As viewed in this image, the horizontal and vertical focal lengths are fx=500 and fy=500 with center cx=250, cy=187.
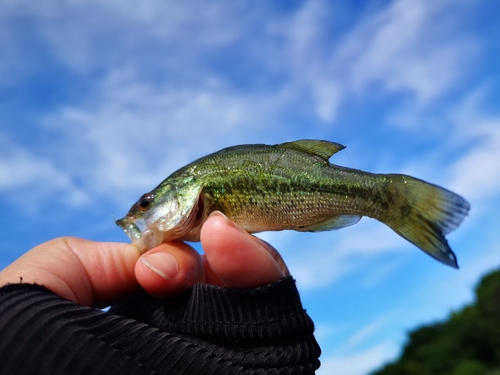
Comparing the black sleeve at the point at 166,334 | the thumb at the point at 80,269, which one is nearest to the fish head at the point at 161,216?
the thumb at the point at 80,269

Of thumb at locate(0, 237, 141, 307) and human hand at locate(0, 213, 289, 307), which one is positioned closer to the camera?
human hand at locate(0, 213, 289, 307)

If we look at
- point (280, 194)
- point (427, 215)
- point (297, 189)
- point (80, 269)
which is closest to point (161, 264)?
point (80, 269)

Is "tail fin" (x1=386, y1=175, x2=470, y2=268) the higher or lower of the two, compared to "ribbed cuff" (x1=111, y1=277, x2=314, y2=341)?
higher

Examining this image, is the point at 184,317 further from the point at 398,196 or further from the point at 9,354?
the point at 398,196

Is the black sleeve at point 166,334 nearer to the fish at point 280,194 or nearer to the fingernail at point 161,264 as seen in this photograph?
the fingernail at point 161,264

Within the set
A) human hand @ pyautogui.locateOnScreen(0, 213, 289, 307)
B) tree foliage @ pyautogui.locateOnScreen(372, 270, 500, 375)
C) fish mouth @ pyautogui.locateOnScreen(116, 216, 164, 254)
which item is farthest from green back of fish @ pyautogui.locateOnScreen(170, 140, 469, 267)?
tree foliage @ pyautogui.locateOnScreen(372, 270, 500, 375)

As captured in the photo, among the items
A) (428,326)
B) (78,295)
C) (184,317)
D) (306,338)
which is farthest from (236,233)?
(428,326)

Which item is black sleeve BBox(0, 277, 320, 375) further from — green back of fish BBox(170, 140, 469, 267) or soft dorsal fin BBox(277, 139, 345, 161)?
soft dorsal fin BBox(277, 139, 345, 161)

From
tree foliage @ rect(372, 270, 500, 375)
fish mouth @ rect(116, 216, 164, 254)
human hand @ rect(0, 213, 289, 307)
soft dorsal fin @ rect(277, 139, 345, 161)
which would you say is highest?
tree foliage @ rect(372, 270, 500, 375)

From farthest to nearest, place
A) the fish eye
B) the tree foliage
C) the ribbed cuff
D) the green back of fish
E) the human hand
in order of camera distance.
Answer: the tree foliage → the fish eye → the green back of fish → the ribbed cuff → the human hand
